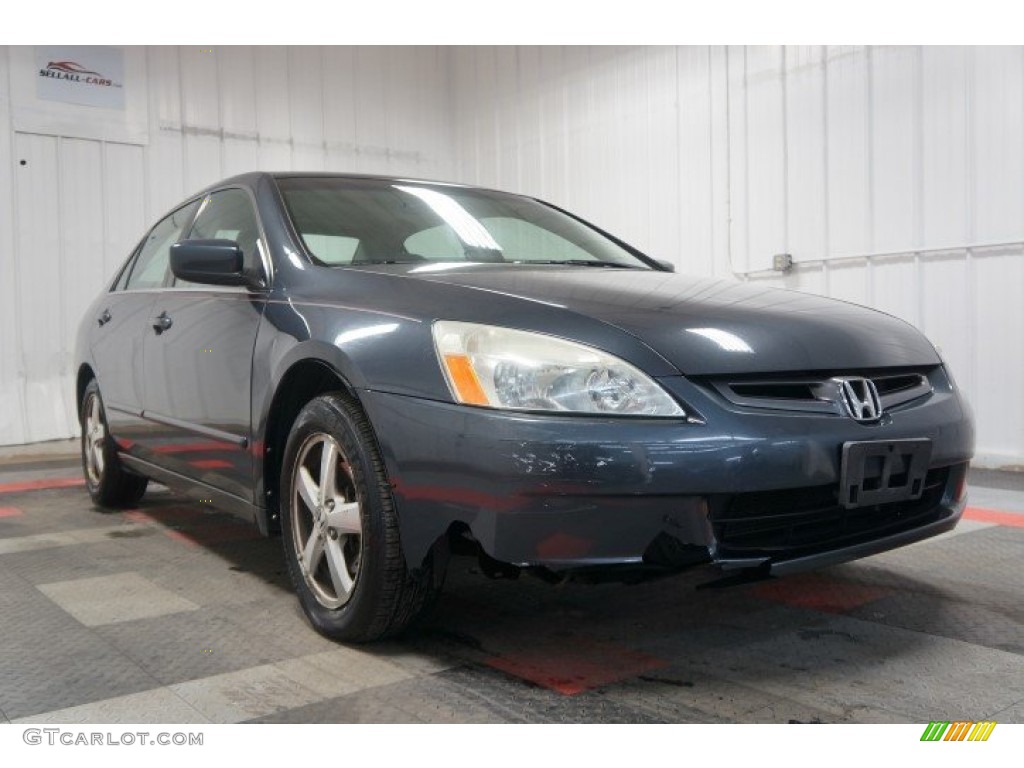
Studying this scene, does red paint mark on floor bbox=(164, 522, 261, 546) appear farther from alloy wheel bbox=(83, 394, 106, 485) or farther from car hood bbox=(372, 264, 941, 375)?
car hood bbox=(372, 264, 941, 375)

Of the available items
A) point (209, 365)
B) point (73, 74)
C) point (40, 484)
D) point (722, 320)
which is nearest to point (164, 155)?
point (73, 74)

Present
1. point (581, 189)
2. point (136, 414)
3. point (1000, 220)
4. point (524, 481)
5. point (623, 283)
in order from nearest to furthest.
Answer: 1. point (524, 481)
2. point (623, 283)
3. point (136, 414)
4. point (1000, 220)
5. point (581, 189)

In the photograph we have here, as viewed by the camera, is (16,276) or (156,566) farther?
(16,276)

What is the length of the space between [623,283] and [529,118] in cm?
700

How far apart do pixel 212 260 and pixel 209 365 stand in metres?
0.41

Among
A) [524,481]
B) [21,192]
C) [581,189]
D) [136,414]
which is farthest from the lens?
[581,189]

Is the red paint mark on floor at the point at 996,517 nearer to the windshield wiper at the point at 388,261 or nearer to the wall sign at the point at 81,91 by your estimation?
the windshield wiper at the point at 388,261

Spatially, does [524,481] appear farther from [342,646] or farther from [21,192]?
[21,192]

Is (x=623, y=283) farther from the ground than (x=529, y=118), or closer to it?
closer to it

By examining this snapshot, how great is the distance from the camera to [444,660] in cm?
223

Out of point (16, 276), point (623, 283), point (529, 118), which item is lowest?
point (623, 283)

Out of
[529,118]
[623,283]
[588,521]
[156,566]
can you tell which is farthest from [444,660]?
[529,118]

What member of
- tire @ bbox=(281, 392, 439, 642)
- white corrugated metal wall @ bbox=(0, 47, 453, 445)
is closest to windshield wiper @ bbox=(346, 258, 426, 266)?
tire @ bbox=(281, 392, 439, 642)

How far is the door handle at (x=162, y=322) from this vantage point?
10.8ft
